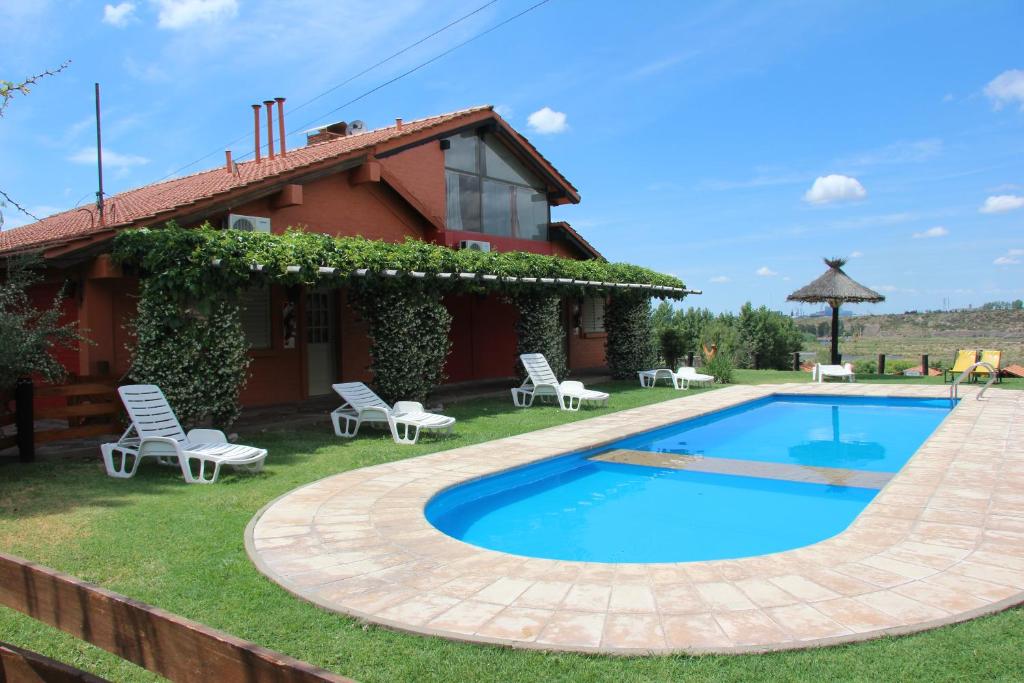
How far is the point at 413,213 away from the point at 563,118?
242 inches

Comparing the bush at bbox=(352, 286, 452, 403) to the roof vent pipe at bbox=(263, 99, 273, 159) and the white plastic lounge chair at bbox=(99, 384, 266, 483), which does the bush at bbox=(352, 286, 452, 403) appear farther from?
the roof vent pipe at bbox=(263, 99, 273, 159)

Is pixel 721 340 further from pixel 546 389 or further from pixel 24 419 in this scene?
pixel 24 419

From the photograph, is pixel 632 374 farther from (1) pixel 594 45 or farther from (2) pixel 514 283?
(1) pixel 594 45

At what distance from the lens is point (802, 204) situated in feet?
97.0

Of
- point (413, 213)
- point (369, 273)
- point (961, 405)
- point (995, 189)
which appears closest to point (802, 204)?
point (995, 189)

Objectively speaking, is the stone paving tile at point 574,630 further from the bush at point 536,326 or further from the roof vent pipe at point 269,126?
the roof vent pipe at point 269,126

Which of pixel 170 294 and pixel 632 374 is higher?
pixel 170 294

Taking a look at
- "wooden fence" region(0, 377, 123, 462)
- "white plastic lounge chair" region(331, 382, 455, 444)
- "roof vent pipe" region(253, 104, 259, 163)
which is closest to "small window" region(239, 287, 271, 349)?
"white plastic lounge chair" region(331, 382, 455, 444)

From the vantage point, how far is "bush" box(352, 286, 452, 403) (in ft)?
38.2

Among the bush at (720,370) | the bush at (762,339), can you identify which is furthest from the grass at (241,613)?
the bush at (762,339)

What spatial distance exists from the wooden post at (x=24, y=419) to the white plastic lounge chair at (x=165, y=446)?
919 mm

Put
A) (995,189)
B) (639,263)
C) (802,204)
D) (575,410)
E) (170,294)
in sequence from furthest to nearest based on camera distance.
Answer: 1. (802,204)
2. (995,189)
3. (639,263)
4. (575,410)
5. (170,294)

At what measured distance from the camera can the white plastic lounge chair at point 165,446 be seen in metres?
7.68

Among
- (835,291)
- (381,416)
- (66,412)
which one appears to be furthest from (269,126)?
(835,291)
